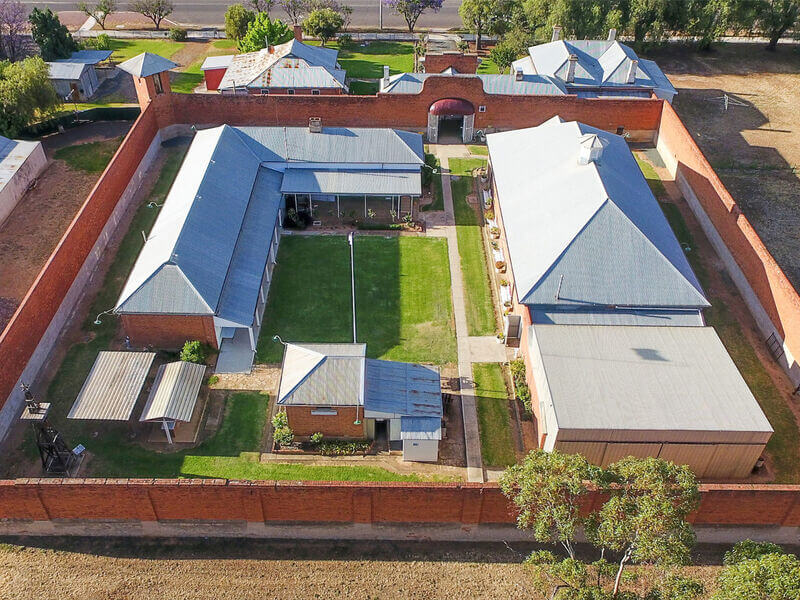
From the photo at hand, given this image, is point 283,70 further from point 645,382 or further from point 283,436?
point 645,382

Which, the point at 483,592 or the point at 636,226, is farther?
the point at 636,226

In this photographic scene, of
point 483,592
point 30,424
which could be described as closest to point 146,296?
point 30,424

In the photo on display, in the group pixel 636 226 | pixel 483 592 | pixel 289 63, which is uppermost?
pixel 289 63

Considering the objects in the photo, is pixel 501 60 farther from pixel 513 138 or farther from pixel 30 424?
pixel 30 424

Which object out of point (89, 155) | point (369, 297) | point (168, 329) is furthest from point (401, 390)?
point (89, 155)

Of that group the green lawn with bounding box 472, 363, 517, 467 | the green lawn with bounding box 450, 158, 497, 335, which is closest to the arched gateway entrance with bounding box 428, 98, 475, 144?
the green lawn with bounding box 450, 158, 497, 335

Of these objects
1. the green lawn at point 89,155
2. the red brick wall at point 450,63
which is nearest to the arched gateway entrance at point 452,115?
the red brick wall at point 450,63

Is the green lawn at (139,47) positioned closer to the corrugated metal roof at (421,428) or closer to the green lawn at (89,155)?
the green lawn at (89,155)
